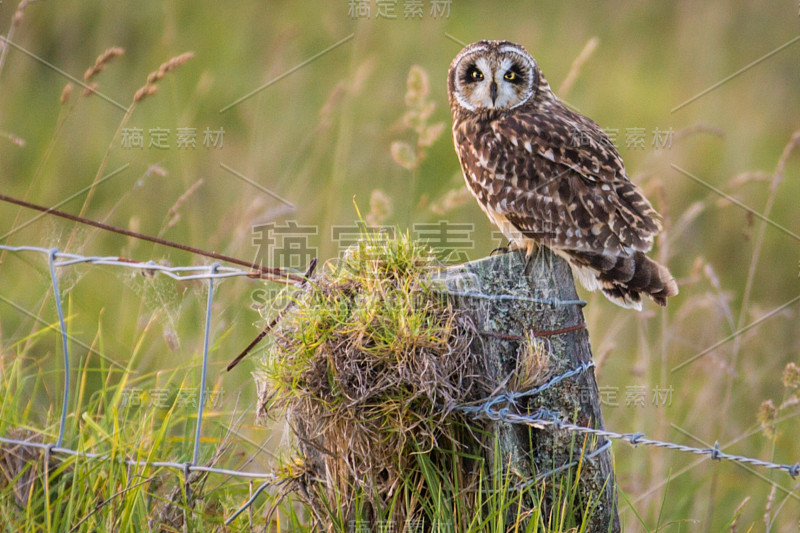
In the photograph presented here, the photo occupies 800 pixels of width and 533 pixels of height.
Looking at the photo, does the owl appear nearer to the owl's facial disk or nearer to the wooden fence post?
the owl's facial disk

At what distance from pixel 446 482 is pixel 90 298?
305cm

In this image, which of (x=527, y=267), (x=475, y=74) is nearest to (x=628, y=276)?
(x=527, y=267)

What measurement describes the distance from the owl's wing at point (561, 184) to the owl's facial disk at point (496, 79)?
120 millimetres

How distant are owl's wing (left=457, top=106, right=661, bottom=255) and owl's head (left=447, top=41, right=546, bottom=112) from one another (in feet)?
0.42

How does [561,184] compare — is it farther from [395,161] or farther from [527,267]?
[395,161]

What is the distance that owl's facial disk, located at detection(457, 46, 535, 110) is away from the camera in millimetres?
3748

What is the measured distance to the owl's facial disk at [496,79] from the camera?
12.3 ft

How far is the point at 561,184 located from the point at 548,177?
0.07 m

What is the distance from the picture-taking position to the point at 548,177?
352cm

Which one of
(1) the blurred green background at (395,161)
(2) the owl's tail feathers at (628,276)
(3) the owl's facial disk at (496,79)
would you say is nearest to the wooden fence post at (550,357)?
(2) the owl's tail feathers at (628,276)

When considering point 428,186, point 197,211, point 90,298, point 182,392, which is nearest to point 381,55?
point 428,186

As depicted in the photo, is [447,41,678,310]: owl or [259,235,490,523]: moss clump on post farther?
[447,41,678,310]: owl

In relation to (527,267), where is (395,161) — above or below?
above

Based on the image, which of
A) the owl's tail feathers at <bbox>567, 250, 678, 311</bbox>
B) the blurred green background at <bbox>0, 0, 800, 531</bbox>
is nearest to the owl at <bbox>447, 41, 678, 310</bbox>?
the owl's tail feathers at <bbox>567, 250, 678, 311</bbox>
